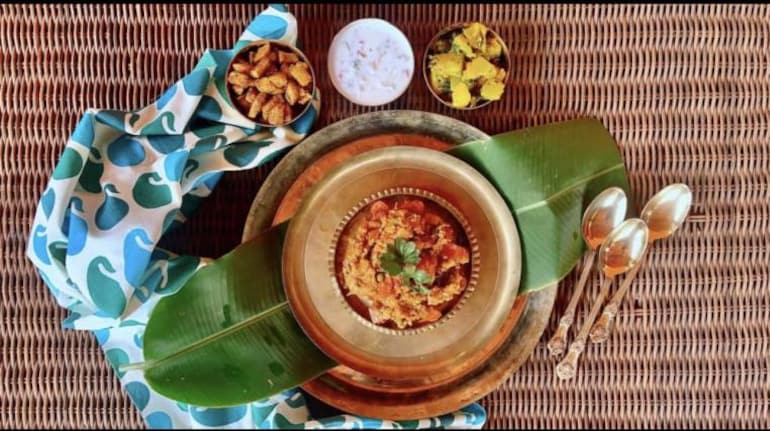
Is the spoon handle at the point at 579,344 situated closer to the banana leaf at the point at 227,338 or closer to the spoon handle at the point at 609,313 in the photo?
the spoon handle at the point at 609,313

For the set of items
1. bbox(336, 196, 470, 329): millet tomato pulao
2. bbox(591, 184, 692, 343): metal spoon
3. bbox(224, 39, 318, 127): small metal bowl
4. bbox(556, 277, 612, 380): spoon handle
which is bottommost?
bbox(556, 277, 612, 380): spoon handle

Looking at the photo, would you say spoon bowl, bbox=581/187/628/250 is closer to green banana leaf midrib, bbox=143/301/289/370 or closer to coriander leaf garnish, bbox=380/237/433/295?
coriander leaf garnish, bbox=380/237/433/295

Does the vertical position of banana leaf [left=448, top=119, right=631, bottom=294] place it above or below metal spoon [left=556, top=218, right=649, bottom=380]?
above

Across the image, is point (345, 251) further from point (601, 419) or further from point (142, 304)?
point (601, 419)

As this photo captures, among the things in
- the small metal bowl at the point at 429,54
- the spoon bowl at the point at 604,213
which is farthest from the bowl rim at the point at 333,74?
the spoon bowl at the point at 604,213

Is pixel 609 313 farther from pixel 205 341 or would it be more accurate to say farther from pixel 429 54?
pixel 205 341

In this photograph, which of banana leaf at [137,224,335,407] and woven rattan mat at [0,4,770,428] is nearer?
banana leaf at [137,224,335,407]

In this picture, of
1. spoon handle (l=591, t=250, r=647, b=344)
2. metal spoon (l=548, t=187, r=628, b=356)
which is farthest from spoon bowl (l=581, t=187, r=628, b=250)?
spoon handle (l=591, t=250, r=647, b=344)
